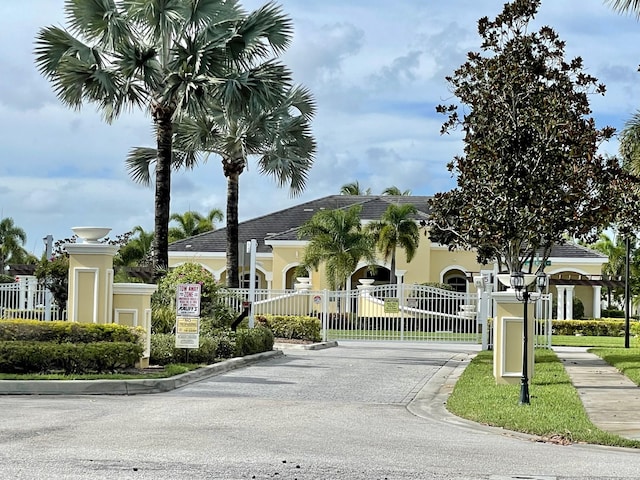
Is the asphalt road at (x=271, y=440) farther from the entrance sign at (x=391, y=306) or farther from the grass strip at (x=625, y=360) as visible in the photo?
the entrance sign at (x=391, y=306)

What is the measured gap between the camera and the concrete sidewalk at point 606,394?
13280mm

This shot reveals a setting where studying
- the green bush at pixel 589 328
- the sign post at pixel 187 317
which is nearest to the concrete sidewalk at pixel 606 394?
the sign post at pixel 187 317

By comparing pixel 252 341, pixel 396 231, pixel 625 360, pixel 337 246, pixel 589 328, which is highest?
pixel 396 231

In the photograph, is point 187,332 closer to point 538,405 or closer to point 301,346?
point 538,405

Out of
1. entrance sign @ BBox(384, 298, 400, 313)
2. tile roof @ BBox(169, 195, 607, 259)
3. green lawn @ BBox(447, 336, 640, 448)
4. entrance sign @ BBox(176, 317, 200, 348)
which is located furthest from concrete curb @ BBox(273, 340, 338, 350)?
tile roof @ BBox(169, 195, 607, 259)

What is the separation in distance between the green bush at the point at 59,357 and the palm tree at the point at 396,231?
1079 inches

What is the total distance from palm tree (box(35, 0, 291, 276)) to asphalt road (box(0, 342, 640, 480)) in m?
9.53

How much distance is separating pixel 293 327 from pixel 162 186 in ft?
23.9

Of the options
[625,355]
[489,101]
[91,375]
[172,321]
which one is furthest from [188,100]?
[625,355]

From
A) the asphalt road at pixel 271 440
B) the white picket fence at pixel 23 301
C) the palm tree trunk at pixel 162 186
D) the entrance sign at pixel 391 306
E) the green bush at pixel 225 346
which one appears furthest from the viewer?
the entrance sign at pixel 391 306

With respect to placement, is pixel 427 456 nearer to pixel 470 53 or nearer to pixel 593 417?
pixel 593 417

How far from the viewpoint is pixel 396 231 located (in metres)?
43.4

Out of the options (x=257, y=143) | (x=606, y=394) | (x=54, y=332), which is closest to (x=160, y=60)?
(x=257, y=143)

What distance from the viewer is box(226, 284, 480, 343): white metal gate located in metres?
31.4
